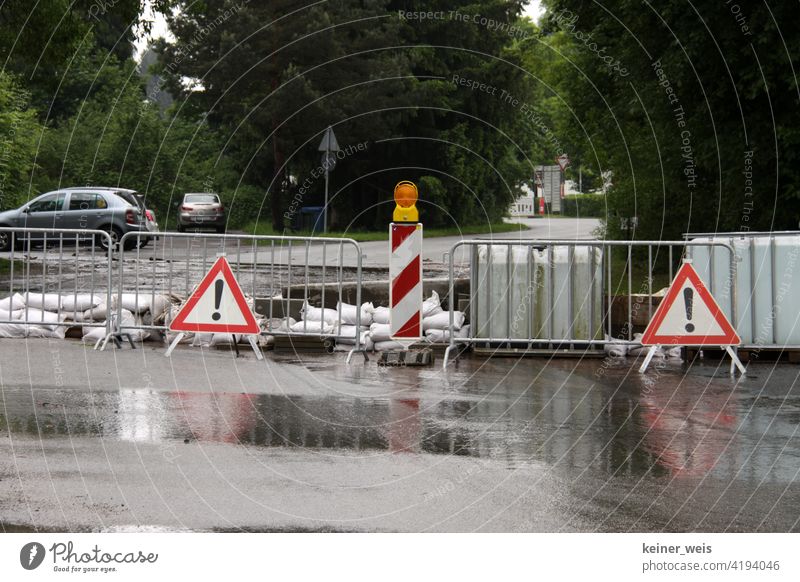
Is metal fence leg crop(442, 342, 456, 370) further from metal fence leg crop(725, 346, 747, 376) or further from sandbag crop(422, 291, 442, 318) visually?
metal fence leg crop(725, 346, 747, 376)

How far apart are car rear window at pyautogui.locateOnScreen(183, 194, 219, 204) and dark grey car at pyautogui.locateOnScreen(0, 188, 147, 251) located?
885 cm

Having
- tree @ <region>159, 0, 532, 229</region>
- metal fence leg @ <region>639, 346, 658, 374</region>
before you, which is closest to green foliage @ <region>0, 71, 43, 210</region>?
tree @ <region>159, 0, 532, 229</region>

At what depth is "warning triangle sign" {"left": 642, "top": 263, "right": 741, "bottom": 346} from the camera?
12.0 metres

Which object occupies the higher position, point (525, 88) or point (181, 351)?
point (525, 88)

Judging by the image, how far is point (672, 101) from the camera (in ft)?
62.8

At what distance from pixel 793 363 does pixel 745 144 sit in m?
5.87

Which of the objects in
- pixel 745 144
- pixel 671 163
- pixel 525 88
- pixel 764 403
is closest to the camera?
pixel 764 403

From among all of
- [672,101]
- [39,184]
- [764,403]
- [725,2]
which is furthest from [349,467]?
[39,184]

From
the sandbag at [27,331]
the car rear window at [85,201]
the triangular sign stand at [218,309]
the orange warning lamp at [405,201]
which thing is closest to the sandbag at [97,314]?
the sandbag at [27,331]

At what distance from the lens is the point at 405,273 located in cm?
1238

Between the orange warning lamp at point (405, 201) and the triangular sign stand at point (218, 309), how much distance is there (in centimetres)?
179

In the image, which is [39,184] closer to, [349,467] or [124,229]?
[124,229]

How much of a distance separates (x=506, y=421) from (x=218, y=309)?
424cm

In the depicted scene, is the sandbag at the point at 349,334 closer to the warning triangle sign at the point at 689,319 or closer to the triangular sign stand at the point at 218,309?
the triangular sign stand at the point at 218,309
